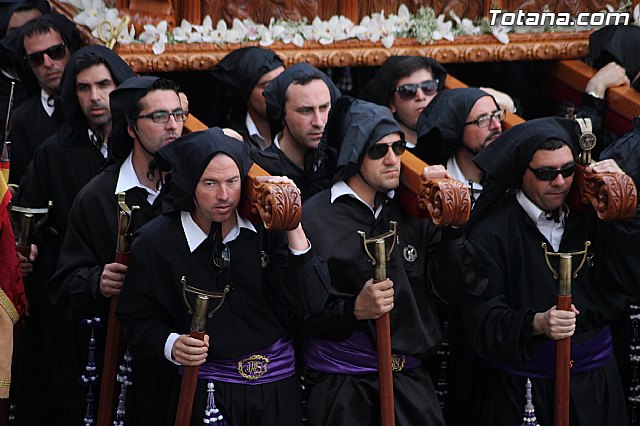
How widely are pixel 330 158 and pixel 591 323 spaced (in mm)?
1649

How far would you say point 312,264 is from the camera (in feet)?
24.3

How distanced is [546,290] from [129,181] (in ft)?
7.40

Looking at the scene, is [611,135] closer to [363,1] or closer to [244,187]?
[363,1]

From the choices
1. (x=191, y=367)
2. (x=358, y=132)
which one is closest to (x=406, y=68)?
(x=358, y=132)

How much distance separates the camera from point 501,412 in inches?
320

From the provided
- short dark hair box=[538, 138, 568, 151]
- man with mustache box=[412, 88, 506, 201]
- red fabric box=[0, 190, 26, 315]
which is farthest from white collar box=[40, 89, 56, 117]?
short dark hair box=[538, 138, 568, 151]

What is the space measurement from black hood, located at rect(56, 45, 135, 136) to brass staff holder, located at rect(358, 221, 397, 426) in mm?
2042

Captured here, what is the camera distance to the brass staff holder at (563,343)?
7703 mm

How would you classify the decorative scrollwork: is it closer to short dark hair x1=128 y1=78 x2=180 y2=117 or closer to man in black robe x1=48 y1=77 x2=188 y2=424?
man in black robe x1=48 y1=77 x2=188 y2=424

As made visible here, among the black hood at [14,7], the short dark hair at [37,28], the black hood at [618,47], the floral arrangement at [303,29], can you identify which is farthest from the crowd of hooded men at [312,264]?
the black hood at [14,7]

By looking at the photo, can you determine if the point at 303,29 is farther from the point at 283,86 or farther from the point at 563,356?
the point at 563,356

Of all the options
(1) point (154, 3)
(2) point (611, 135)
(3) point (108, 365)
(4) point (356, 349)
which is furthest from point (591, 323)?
(1) point (154, 3)

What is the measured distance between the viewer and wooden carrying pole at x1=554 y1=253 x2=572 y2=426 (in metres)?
7.70

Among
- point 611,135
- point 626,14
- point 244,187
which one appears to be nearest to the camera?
point 244,187
